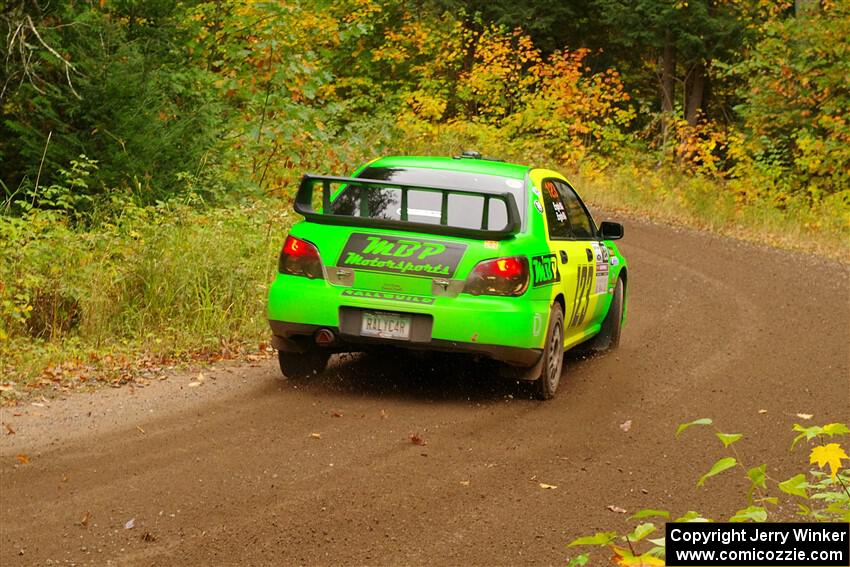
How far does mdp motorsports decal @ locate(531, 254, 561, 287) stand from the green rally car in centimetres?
2

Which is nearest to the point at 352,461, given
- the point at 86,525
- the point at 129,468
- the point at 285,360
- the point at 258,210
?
the point at 129,468

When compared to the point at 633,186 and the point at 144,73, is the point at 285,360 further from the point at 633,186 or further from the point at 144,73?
the point at 633,186

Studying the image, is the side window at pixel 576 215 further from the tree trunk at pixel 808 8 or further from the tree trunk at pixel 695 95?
the tree trunk at pixel 695 95

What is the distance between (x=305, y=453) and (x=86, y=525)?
169cm

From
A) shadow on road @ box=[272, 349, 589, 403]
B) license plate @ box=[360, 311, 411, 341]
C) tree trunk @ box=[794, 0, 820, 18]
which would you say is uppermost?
Answer: tree trunk @ box=[794, 0, 820, 18]

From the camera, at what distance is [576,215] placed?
10.9 m

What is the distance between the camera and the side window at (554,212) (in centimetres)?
993

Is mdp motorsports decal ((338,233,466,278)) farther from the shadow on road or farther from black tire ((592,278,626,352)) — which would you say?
black tire ((592,278,626,352))

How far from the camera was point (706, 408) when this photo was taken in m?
9.41

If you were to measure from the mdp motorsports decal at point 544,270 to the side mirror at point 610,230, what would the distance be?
1.71m

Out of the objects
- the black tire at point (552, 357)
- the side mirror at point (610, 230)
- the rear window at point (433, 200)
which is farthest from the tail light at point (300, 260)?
the side mirror at point (610, 230)

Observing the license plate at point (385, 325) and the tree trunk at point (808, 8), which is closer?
the license plate at point (385, 325)

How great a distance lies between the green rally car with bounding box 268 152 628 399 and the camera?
8.85 metres

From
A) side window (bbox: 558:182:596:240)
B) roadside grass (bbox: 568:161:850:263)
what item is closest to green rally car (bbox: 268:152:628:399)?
side window (bbox: 558:182:596:240)
